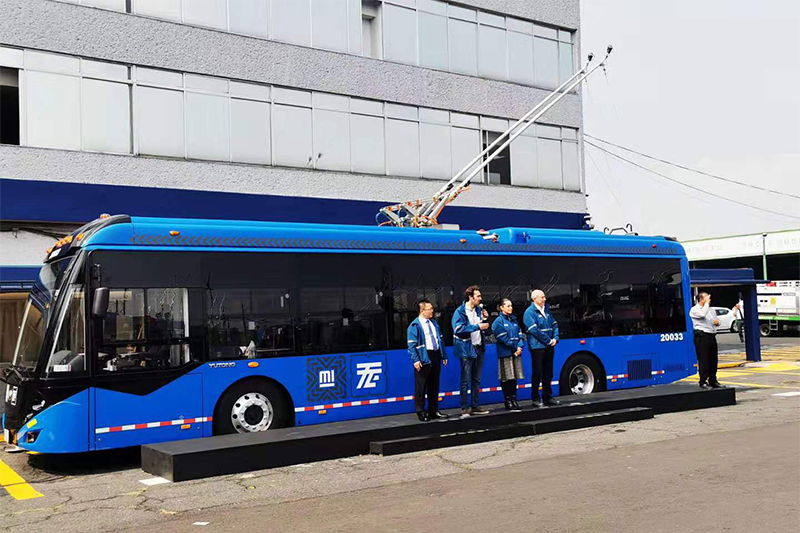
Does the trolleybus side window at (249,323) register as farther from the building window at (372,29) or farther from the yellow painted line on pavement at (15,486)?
the building window at (372,29)

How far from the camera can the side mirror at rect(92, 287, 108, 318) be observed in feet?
31.1

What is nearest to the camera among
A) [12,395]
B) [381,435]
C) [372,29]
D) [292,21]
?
[12,395]

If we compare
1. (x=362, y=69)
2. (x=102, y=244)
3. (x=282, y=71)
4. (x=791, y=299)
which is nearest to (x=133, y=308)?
(x=102, y=244)

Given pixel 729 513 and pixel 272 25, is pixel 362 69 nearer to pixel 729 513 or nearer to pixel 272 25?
pixel 272 25

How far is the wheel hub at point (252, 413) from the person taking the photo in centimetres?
1063

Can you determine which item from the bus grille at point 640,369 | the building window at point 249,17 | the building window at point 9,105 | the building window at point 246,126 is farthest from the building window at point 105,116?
the bus grille at point 640,369

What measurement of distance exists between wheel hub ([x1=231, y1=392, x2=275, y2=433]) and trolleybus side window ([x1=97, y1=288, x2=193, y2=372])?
96cm

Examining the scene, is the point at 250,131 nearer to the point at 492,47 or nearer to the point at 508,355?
the point at 492,47

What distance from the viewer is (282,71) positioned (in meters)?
22.2

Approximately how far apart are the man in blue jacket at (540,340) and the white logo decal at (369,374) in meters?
2.40

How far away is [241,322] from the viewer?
10695 millimetres

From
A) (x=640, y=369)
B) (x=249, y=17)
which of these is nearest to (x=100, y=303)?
(x=640, y=369)

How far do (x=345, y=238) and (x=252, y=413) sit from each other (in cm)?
285

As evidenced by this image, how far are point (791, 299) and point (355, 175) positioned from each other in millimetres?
28074
